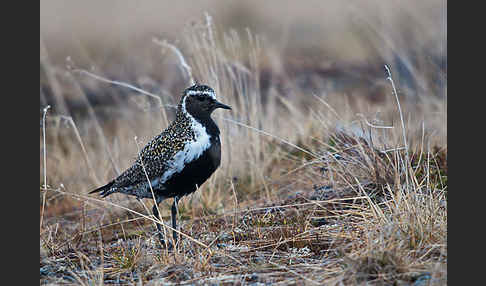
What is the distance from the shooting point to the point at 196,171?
527 centimetres

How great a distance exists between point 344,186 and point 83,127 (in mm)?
6500

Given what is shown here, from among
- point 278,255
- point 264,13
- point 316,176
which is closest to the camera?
point 278,255

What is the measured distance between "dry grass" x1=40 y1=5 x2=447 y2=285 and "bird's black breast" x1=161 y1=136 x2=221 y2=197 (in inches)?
14.0

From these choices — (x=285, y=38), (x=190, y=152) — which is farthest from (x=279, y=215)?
(x=285, y=38)

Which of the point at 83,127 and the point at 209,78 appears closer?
the point at 209,78

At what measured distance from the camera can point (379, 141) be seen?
5.88 meters

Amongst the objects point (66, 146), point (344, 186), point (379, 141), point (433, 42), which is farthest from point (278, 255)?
point (433, 42)

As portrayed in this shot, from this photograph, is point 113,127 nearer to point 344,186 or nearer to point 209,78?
point 209,78

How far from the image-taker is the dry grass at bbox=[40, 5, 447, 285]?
13.9 ft

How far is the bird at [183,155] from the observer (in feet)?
17.3

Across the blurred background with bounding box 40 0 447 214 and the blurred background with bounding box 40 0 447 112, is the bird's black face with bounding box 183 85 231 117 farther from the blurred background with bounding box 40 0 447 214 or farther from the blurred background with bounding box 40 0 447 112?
the blurred background with bounding box 40 0 447 112

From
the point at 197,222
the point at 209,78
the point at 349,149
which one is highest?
the point at 209,78

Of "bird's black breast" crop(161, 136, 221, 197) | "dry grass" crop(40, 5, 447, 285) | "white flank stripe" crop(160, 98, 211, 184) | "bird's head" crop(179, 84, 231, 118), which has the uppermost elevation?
"bird's head" crop(179, 84, 231, 118)

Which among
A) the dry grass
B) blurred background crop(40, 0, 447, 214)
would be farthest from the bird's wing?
blurred background crop(40, 0, 447, 214)
